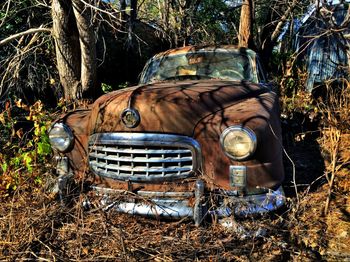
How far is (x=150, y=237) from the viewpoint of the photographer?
2.83 m

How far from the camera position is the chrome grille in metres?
2.96

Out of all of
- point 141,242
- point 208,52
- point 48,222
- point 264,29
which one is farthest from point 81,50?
point 264,29

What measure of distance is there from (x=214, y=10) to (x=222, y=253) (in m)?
10.2

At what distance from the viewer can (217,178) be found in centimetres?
296

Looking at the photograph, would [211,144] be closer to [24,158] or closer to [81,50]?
[24,158]

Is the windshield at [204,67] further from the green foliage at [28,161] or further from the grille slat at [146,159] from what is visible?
the grille slat at [146,159]

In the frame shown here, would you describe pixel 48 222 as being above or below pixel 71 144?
below

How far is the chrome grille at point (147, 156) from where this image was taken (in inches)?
116

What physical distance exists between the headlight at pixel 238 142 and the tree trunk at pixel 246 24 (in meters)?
6.36

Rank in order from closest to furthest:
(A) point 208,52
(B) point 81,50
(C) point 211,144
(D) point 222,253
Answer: (D) point 222,253, (C) point 211,144, (A) point 208,52, (B) point 81,50

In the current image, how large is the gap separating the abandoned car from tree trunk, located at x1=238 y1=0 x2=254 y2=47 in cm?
558

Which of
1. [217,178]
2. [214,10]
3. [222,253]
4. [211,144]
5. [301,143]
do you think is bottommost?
[301,143]

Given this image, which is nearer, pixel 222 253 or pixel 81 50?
pixel 222 253

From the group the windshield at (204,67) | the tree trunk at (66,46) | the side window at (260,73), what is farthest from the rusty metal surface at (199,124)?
the tree trunk at (66,46)
